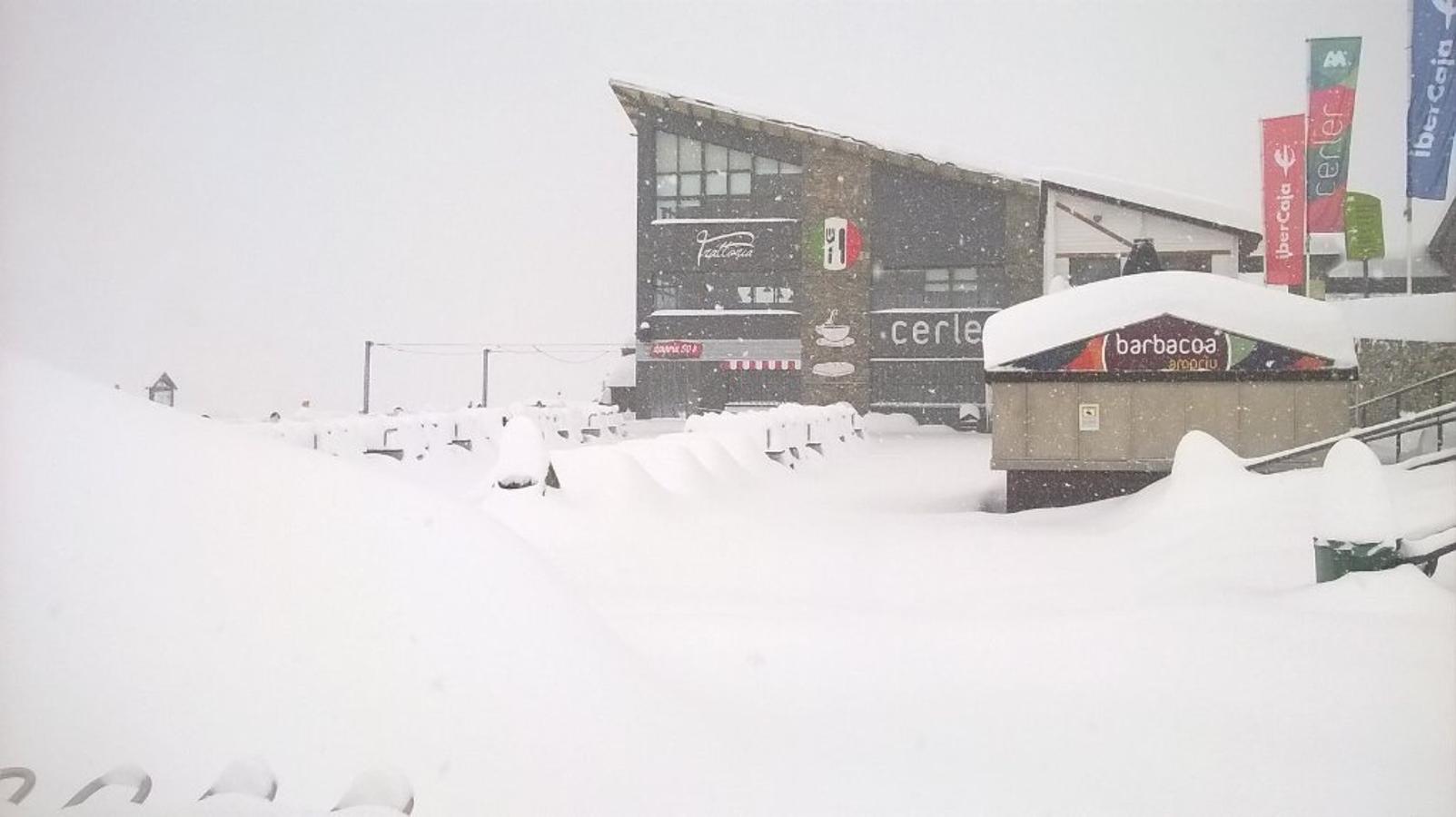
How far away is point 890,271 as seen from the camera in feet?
26.8

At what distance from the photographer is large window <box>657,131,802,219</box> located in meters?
10.1

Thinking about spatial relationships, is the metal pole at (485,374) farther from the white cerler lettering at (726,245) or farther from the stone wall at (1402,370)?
the white cerler lettering at (726,245)

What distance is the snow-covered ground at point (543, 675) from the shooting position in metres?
2.00

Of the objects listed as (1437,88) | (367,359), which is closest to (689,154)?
(367,359)

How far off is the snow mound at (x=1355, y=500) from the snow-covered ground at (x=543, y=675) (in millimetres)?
172

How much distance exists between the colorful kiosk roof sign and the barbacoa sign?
1184mm

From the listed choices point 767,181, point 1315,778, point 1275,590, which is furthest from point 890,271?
point 1315,778

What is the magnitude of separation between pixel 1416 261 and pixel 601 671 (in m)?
4.48

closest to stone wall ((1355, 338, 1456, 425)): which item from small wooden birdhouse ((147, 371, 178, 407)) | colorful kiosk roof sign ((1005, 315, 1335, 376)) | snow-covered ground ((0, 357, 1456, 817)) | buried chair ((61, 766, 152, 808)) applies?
colorful kiosk roof sign ((1005, 315, 1335, 376))

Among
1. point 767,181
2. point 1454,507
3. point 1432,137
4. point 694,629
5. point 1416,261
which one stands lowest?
point 694,629

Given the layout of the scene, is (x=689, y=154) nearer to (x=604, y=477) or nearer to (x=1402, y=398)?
(x=604, y=477)

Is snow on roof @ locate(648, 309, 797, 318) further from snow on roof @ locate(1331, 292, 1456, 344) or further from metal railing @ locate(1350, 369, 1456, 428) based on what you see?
metal railing @ locate(1350, 369, 1456, 428)

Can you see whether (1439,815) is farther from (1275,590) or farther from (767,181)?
(767,181)

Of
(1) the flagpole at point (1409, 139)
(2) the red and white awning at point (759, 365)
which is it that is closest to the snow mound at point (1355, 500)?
(1) the flagpole at point (1409, 139)
